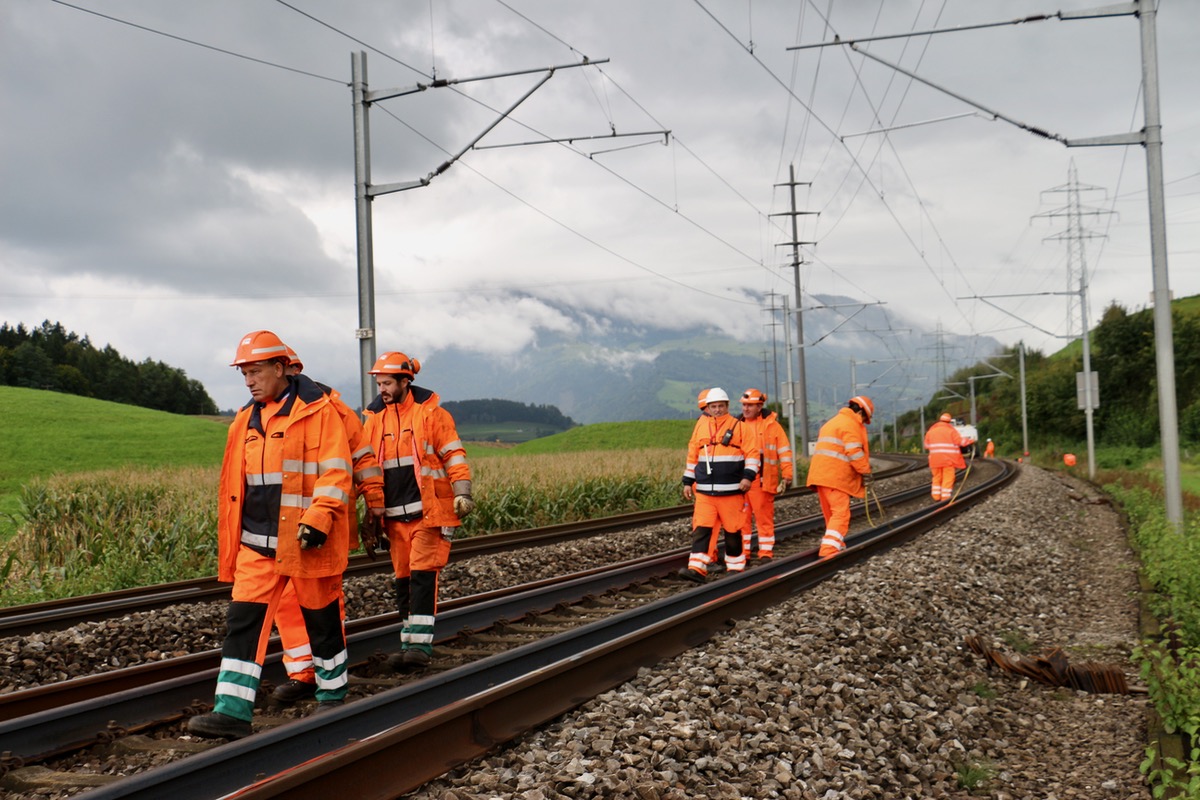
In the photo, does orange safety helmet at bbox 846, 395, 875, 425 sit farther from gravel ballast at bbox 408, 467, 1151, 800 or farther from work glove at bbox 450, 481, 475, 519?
work glove at bbox 450, 481, 475, 519

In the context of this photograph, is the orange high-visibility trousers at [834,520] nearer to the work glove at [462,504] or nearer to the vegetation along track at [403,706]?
the vegetation along track at [403,706]

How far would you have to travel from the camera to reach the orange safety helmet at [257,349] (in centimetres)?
537

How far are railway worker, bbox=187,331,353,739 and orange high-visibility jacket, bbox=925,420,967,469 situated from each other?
1763cm

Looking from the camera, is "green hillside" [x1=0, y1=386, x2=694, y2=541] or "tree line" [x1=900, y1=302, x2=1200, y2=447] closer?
"green hillside" [x1=0, y1=386, x2=694, y2=541]

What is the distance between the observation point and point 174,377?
11112 centimetres

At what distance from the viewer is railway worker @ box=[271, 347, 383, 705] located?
5.70m

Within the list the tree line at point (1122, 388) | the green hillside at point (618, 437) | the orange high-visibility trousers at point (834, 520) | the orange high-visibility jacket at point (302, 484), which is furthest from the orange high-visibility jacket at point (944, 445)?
the green hillside at point (618, 437)

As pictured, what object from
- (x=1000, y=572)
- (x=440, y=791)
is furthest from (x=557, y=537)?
(x=440, y=791)

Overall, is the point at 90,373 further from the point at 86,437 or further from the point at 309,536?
the point at 309,536

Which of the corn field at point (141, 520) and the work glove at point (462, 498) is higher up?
the work glove at point (462, 498)

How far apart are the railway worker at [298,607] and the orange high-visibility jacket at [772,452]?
7.09 metres

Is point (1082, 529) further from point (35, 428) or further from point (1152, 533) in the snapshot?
point (35, 428)

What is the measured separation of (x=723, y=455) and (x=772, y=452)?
204 centimetres

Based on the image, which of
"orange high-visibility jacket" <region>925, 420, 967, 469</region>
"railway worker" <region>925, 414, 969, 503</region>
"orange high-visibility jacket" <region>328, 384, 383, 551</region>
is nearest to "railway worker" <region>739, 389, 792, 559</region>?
"orange high-visibility jacket" <region>328, 384, 383, 551</region>
